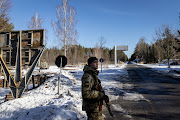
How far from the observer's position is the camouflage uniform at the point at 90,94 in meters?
2.32

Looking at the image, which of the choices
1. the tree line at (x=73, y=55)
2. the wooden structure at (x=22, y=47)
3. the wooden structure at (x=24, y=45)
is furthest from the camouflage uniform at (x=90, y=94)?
the tree line at (x=73, y=55)

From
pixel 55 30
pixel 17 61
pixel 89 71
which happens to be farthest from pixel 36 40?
pixel 55 30

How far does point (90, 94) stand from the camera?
7.67 ft

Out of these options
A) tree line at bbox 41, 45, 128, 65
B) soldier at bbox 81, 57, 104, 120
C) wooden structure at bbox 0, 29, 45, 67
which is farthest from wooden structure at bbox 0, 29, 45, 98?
tree line at bbox 41, 45, 128, 65

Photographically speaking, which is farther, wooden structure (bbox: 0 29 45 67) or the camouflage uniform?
wooden structure (bbox: 0 29 45 67)

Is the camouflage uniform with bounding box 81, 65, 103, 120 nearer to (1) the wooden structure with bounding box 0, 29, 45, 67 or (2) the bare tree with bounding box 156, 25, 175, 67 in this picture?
(1) the wooden structure with bounding box 0, 29, 45, 67

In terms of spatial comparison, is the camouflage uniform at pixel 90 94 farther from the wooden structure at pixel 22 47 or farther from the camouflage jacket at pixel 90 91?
the wooden structure at pixel 22 47

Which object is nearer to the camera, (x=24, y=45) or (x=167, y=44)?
(x=24, y=45)

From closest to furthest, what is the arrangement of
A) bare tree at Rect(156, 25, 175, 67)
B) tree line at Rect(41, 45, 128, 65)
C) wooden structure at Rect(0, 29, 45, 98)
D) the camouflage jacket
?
the camouflage jacket < wooden structure at Rect(0, 29, 45, 98) < bare tree at Rect(156, 25, 175, 67) < tree line at Rect(41, 45, 128, 65)

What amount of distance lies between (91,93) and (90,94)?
3cm

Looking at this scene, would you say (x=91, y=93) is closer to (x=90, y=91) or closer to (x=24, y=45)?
(x=90, y=91)

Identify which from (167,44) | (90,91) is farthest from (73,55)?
(90,91)

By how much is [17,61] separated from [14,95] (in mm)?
1582

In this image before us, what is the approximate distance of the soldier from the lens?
2.32 m
